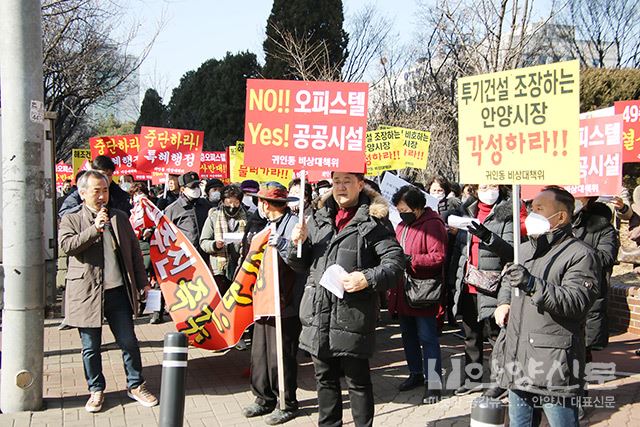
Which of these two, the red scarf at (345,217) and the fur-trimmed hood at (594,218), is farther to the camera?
the fur-trimmed hood at (594,218)

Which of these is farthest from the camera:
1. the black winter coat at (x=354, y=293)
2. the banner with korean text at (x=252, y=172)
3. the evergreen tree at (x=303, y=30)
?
the evergreen tree at (x=303, y=30)

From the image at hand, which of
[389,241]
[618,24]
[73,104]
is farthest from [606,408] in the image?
[618,24]

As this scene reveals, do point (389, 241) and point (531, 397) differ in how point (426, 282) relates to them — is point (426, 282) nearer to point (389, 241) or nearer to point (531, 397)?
point (389, 241)

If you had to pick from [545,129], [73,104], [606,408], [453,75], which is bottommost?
[606,408]

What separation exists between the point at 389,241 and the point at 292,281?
147 centimetres

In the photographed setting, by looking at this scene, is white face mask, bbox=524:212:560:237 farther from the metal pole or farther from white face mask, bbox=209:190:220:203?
white face mask, bbox=209:190:220:203

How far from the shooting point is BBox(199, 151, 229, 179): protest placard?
56.6ft

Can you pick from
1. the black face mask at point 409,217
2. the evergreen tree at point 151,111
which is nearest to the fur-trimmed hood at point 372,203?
the black face mask at point 409,217

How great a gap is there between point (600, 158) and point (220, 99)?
39.1 m

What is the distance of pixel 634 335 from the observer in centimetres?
836

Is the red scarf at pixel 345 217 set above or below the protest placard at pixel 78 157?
below

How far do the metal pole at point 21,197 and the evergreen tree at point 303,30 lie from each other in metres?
24.3

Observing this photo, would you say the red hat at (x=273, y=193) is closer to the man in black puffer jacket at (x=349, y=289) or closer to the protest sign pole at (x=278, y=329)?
the protest sign pole at (x=278, y=329)

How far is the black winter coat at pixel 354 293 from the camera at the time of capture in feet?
14.4
